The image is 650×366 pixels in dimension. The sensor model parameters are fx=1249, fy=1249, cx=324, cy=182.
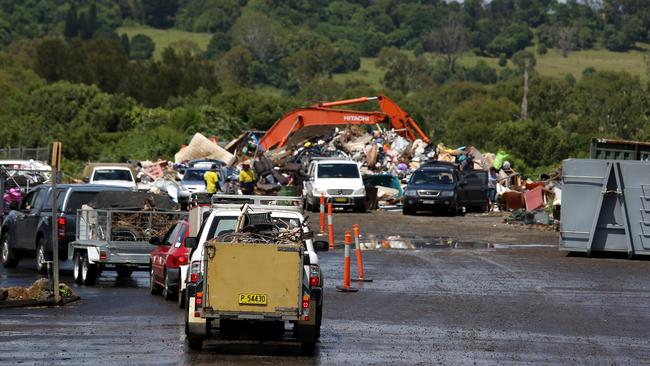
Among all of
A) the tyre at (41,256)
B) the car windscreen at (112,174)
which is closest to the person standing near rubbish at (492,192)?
the car windscreen at (112,174)

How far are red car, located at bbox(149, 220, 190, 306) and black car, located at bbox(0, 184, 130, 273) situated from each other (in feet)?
13.3

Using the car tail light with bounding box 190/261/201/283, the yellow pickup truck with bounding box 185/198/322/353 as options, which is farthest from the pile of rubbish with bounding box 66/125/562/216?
the yellow pickup truck with bounding box 185/198/322/353

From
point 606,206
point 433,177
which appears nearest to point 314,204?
point 433,177

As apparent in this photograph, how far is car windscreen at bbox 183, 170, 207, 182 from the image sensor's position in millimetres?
48781

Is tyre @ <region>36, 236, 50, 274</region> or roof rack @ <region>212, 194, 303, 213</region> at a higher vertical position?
roof rack @ <region>212, 194, 303, 213</region>

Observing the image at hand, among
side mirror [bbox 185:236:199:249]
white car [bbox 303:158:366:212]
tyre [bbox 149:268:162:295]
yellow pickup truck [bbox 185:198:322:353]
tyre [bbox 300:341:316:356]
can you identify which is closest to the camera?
yellow pickup truck [bbox 185:198:322:353]

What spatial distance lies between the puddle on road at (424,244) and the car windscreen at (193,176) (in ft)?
50.9

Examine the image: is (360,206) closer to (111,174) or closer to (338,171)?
(338,171)

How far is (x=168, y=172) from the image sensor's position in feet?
186

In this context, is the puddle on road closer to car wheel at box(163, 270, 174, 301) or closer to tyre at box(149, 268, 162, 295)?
tyre at box(149, 268, 162, 295)

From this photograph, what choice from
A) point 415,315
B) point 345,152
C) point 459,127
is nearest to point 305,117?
point 345,152

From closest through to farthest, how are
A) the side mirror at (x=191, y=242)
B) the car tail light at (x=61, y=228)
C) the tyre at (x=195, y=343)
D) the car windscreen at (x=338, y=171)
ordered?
the tyre at (x=195, y=343)
the side mirror at (x=191, y=242)
the car tail light at (x=61, y=228)
the car windscreen at (x=338, y=171)

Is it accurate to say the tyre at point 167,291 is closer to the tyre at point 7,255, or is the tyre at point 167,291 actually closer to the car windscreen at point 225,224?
the car windscreen at point 225,224

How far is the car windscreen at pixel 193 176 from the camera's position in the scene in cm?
4878
